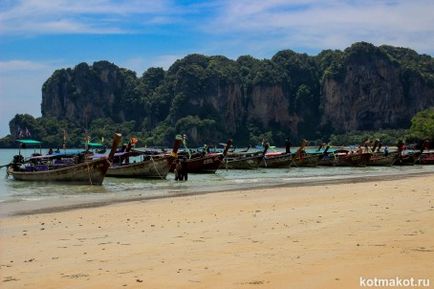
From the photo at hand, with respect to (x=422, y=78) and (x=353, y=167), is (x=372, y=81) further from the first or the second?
(x=353, y=167)

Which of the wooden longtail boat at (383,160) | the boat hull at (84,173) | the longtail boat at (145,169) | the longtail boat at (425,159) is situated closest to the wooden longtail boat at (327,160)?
the wooden longtail boat at (383,160)

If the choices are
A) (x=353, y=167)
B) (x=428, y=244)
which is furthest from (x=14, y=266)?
(x=353, y=167)

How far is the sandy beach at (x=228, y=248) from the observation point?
663 centimetres

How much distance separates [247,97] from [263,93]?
585 cm

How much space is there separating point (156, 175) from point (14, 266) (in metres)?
27.4

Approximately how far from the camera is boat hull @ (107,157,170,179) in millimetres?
35094

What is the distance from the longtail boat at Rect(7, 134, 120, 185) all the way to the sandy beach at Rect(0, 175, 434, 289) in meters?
16.1

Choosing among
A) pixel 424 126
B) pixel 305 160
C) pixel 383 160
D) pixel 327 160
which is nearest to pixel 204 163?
pixel 305 160

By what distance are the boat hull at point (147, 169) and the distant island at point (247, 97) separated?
12096cm

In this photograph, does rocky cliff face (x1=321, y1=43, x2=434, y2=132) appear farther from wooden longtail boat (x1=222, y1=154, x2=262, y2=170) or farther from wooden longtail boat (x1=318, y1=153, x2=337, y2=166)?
wooden longtail boat (x1=222, y1=154, x2=262, y2=170)

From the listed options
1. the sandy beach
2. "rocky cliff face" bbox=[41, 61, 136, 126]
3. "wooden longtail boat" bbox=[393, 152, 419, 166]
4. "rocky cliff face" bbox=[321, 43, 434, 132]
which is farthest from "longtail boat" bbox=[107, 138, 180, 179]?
"rocky cliff face" bbox=[41, 61, 136, 126]

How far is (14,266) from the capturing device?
8.04 m

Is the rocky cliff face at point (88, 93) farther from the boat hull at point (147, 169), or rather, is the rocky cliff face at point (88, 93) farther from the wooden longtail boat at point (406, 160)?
the boat hull at point (147, 169)

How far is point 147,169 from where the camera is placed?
35344mm
